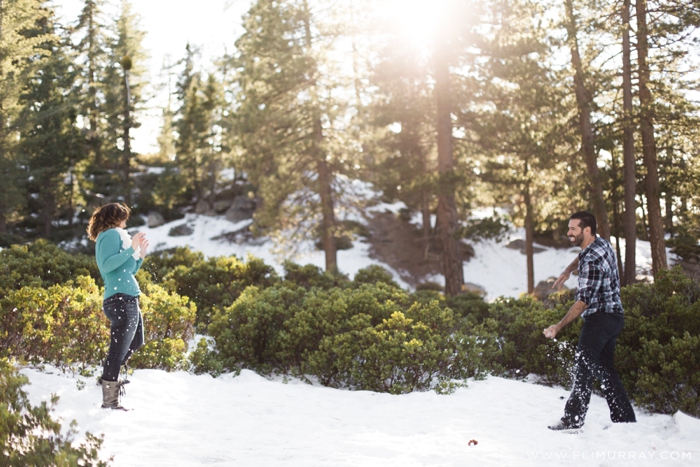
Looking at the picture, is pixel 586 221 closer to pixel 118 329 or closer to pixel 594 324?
pixel 594 324

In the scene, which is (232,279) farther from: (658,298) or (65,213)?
(65,213)

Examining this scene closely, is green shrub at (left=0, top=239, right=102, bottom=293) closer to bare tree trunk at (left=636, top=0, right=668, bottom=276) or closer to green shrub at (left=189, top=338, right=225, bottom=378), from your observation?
green shrub at (left=189, top=338, right=225, bottom=378)

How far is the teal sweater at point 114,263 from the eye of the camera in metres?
4.71

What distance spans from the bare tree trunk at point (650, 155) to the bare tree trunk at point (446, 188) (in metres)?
5.17

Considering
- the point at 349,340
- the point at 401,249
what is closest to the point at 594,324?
the point at 349,340

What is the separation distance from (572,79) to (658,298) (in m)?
11.7

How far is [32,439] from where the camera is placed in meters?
3.47

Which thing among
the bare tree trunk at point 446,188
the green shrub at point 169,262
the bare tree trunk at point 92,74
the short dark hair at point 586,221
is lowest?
the green shrub at point 169,262

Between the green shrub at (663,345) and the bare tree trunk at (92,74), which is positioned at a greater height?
the bare tree trunk at (92,74)

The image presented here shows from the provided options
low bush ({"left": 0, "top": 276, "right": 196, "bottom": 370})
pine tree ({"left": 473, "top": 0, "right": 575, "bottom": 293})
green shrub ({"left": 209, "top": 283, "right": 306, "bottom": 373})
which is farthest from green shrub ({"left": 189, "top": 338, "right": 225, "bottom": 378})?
pine tree ({"left": 473, "top": 0, "right": 575, "bottom": 293})

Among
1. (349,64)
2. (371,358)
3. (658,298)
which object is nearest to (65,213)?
(349,64)

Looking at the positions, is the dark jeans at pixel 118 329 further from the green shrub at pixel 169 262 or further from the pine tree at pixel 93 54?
the pine tree at pixel 93 54

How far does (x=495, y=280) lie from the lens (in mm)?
27156

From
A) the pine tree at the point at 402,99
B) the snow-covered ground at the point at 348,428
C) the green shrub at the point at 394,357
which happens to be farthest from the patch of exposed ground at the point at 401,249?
the snow-covered ground at the point at 348,428
